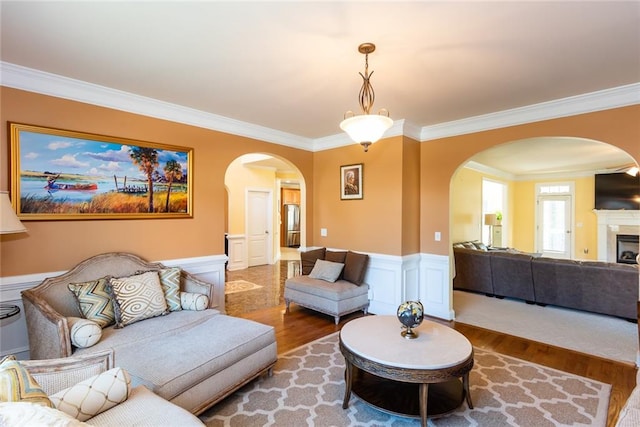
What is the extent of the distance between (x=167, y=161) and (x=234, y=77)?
1.44m

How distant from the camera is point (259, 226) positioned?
27.1ft

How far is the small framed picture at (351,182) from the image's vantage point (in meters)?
4.76

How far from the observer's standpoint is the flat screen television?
7238 millimetres

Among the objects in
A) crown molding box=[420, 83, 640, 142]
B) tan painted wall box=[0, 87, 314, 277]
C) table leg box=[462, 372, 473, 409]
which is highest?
crown molding box=[420, 83, 640, 142]

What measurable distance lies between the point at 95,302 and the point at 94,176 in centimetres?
132

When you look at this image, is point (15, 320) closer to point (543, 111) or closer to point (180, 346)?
point (180, 346)

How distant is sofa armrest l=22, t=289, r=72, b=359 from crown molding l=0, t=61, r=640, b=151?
1884mm

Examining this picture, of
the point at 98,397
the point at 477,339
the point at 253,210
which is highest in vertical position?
the point at 253,210

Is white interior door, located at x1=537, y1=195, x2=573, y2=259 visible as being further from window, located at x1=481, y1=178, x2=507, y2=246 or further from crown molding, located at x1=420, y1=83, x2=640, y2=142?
crown molding, located at x1=420, y1=83, x2=640, y2=142

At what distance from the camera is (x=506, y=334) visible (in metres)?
3.77

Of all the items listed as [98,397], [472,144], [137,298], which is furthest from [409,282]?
[98,397]

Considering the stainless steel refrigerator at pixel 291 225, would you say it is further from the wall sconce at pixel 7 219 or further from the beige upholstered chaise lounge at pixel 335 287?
the wall sconce at pixel 7 219

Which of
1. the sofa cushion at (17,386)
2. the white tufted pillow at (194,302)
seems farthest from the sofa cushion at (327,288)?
the sofa cushion at (17,386)

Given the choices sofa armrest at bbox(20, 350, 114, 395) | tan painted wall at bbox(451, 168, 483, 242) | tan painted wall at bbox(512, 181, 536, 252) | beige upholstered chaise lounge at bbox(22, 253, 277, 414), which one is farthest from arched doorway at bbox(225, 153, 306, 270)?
tan painted wall at bbox(512, 181, 536, 252)
